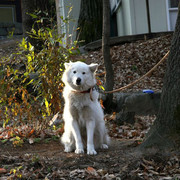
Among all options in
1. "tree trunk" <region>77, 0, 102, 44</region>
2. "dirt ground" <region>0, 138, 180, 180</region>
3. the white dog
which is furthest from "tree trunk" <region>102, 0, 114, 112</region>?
"tree trunk" <region>77, 0, 102, 44</region>

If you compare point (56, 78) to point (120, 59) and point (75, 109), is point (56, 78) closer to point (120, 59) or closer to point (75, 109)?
point (75, 109)

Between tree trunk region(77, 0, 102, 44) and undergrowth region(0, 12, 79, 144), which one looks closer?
undergrowth region(0, 12, 79, 144)

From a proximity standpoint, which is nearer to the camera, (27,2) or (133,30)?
(27,2)

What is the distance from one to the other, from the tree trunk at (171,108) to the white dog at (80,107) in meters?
0.94

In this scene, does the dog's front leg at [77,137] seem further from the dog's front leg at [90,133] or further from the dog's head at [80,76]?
the dog's head at [80,76]

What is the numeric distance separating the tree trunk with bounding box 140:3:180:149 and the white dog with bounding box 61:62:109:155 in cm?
94

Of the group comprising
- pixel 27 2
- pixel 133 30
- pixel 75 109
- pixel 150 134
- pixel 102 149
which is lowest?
pixel 102 149

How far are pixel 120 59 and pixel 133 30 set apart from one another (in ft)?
6.77

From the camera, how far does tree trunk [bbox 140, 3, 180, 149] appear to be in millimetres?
3801

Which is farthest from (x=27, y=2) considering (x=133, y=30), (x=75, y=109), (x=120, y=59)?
(x=75, y=109)

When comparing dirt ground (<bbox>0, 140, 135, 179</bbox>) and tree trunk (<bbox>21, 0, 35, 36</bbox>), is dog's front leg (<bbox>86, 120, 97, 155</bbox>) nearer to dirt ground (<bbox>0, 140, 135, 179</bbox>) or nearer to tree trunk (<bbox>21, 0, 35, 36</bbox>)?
dirt ground (<bbox>0, 140, 135, 179</bbox>)

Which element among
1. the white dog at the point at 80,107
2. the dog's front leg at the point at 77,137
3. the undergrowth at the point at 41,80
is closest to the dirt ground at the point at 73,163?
the dog's front leg at the point at 77,137

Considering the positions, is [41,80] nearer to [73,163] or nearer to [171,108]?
[73,163]

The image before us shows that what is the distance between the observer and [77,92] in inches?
174
